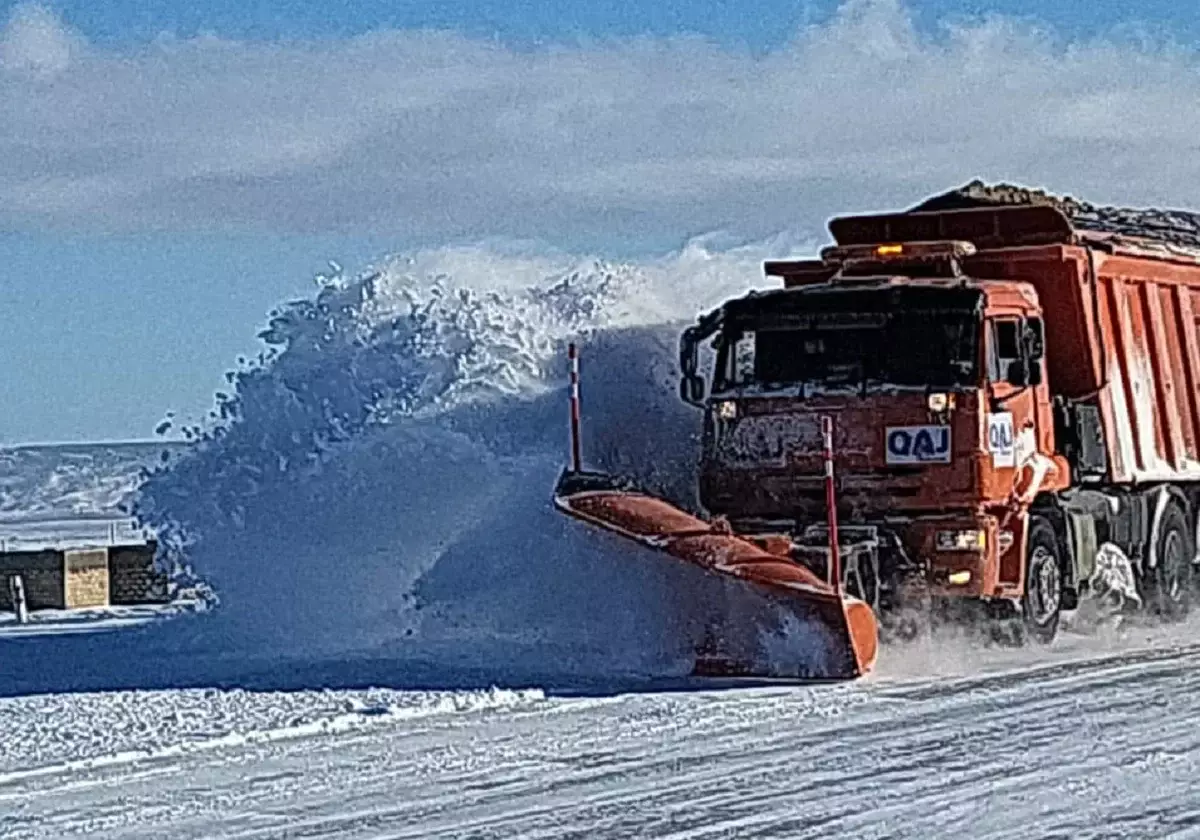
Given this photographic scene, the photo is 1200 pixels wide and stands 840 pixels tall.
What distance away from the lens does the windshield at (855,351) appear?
1583 centimetres

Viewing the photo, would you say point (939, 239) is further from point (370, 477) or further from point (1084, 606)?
point (370, 477)

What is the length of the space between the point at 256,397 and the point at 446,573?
2.58m

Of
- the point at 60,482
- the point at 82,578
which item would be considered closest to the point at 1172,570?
the point at 82,578

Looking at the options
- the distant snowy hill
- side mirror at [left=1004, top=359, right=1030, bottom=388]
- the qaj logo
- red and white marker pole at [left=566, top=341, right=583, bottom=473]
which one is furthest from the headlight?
the distant snowy hill

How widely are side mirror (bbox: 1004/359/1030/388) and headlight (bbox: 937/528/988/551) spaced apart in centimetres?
102

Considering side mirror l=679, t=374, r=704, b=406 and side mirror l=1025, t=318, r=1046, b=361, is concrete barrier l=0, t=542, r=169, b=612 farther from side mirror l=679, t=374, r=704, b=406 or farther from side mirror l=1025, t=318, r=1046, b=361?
side mirror l=1025, t=318, r=1046, b=361

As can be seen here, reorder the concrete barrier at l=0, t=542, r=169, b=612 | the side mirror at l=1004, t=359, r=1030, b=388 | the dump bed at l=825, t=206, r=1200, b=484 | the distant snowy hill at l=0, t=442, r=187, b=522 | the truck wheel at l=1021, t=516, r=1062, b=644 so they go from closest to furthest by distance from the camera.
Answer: the side mirror at l=1004, t=359, r=1030, b=388
the truck wheel at l=1021, t=516, r=1062, b=644
the dump bed at l=825, t=206, r=1200, b=484
the concrete barrier at l=0, t=542, r=169, b=612
the distant snowy hill at l=0, t=442, r=187, b=522

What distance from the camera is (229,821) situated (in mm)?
10086

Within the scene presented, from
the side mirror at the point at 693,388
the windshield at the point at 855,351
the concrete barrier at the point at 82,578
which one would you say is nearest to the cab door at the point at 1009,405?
the windshield at the point at 855,351

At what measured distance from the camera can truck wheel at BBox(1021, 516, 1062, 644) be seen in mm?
16547

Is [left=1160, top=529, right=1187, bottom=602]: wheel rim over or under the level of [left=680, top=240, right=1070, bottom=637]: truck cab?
under

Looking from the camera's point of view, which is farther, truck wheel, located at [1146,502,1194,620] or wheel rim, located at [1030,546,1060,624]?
truck wheel, located at [1146,502,1194,620]

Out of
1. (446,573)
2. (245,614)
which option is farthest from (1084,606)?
(245,614)

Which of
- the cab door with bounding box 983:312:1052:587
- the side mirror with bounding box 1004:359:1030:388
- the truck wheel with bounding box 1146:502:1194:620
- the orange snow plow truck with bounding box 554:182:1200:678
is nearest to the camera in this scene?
the orange snow plow truck with bounding box 554:182:1200:678
